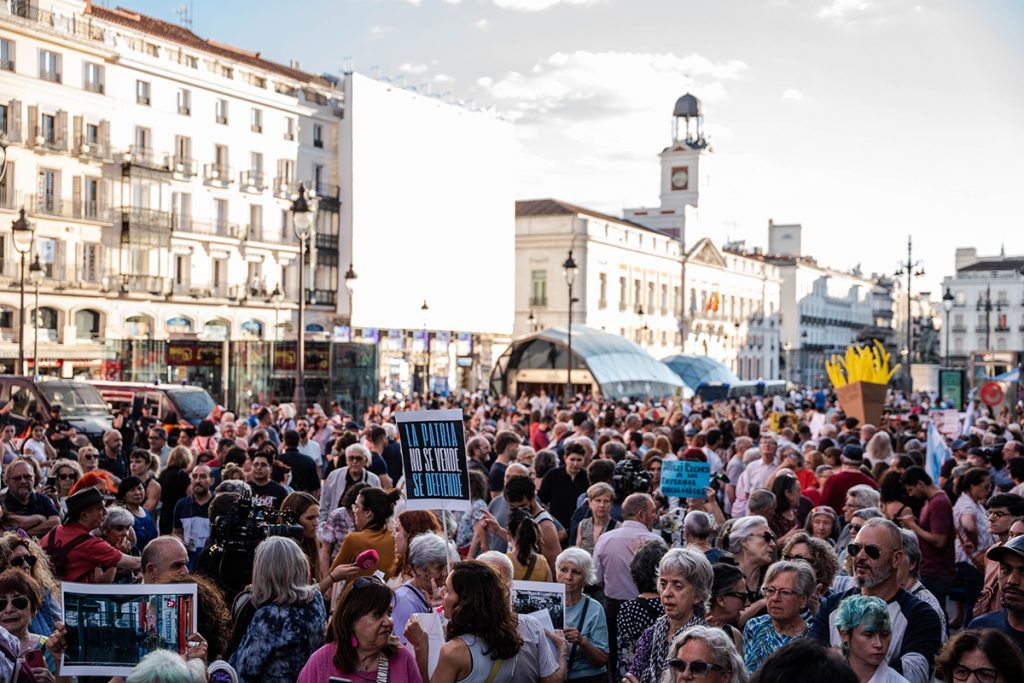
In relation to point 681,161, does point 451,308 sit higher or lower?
lower

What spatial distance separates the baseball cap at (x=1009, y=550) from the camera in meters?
5.68

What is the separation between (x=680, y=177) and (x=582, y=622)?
91241mm

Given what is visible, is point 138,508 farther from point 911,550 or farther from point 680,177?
point 680,177

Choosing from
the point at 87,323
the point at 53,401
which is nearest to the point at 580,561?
the point at 53,401

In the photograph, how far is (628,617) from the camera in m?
6.68

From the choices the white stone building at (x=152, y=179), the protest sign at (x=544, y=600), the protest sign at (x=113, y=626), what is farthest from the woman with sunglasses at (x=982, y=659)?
the white stone building at (x=152, y=179)

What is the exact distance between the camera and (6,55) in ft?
146

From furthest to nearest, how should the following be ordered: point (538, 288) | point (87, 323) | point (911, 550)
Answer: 1. point (538, 288)
2. point (87, 323)
3. point (911, 550)

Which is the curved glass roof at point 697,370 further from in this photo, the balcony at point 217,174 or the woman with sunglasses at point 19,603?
the woman with sunglasses at point 19,603

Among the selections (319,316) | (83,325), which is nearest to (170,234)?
(83,325)

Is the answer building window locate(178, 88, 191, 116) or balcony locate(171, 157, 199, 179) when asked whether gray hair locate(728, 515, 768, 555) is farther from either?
building window locate(178, 88, 191, 116)

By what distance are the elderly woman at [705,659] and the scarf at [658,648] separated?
3.60 ft

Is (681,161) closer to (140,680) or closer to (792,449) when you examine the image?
(792,449)

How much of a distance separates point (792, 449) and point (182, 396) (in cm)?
1741
